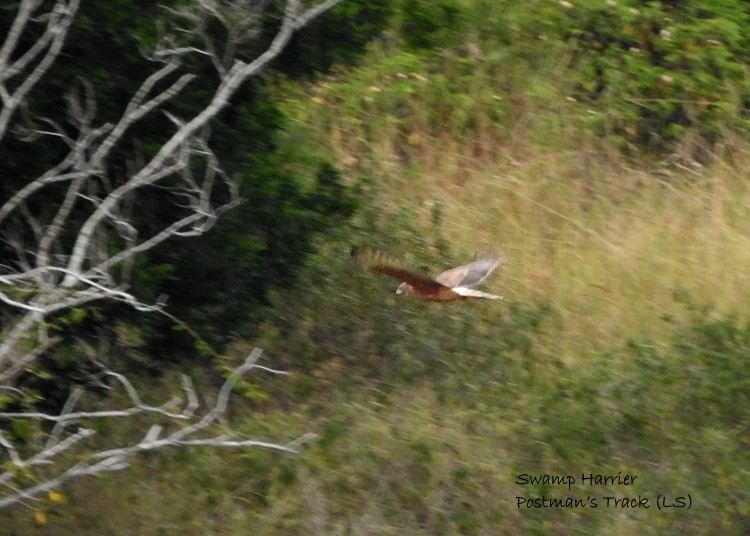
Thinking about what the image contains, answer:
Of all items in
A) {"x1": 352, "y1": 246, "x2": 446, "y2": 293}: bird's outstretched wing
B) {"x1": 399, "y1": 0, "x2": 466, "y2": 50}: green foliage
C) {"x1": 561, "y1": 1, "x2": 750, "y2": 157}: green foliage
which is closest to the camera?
{"x1": 352, "y1": 246, "x2": 446, "y2": 293}: bird's outstretched wing

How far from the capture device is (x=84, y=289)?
3881 millimetres

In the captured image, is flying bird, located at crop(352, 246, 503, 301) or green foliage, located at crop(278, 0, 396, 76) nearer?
flying bird, located at crop(352, 246, 503, 301)

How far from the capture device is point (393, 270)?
437cm

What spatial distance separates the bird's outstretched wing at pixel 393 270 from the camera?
14.4ft

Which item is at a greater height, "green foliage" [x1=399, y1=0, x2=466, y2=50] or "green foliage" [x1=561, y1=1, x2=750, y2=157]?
"green foliage" [x1=399, y1=0, x2=466, y2=50]

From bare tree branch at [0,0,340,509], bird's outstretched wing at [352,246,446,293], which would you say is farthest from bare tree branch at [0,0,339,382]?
bird's outstretched wing at [352,246,446,293]

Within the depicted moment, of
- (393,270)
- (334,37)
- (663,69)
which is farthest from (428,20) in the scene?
(663,69)

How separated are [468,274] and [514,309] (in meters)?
0.26

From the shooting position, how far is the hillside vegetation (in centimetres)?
440

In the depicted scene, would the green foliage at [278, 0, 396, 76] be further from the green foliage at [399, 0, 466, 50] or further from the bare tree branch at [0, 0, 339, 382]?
the bare tree branch at [0, 0, 339, 382]

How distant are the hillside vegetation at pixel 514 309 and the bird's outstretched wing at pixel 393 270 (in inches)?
10.3

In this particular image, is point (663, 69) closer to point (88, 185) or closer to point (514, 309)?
point (514, 309)

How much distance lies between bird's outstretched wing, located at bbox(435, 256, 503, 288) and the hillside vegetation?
0.17 meters

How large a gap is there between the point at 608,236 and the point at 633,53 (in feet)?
5.87
